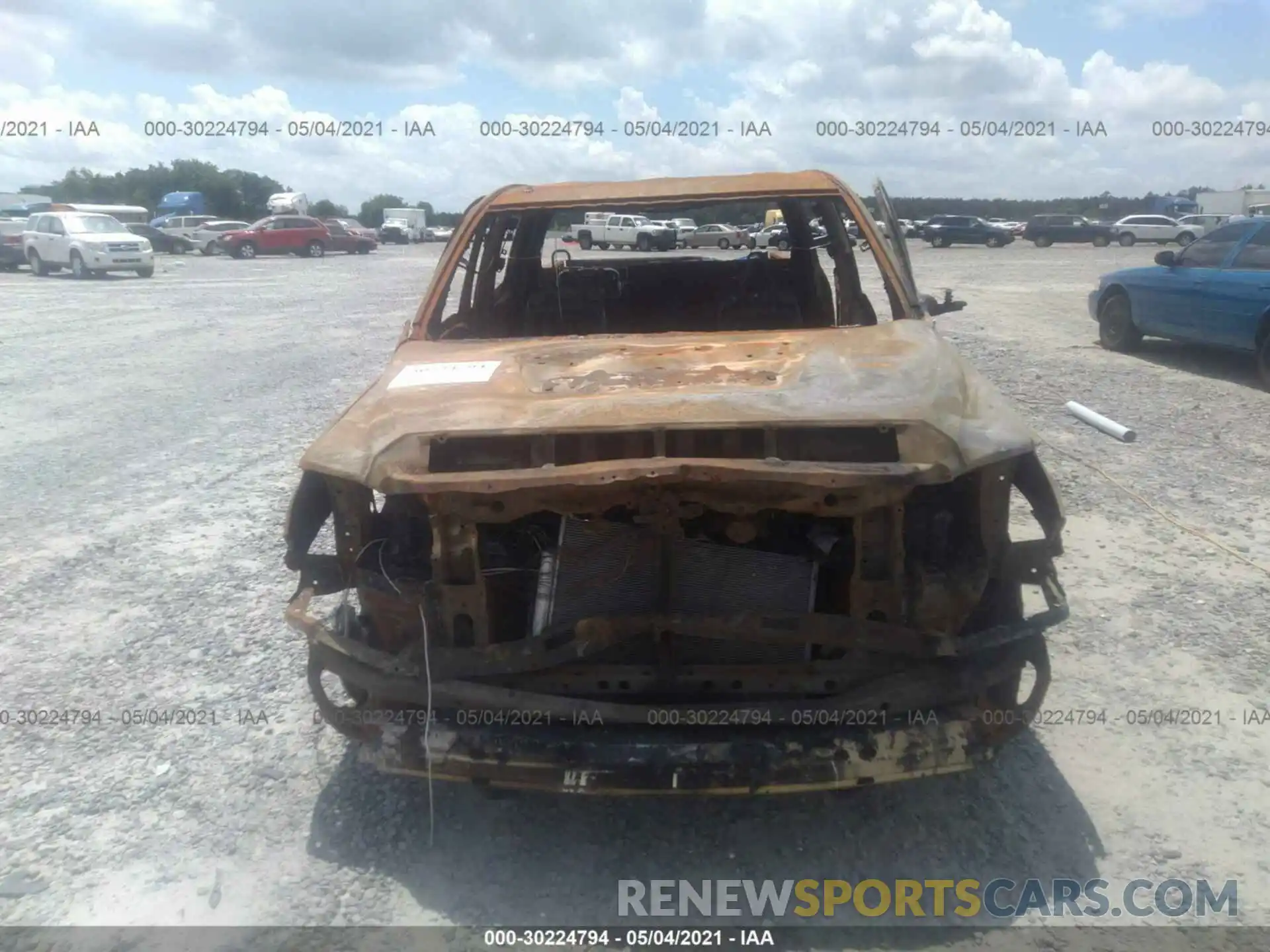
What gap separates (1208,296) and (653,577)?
9.25m

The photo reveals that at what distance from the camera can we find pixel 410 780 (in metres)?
3.33

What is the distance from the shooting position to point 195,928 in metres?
2.64

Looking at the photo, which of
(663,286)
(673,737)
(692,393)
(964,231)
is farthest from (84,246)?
(964,231)

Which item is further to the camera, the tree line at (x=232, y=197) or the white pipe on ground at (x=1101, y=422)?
the tree line at (x=232, y=197)

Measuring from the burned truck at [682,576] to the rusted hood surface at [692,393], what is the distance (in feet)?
0.04

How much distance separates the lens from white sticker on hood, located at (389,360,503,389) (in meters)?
3.35

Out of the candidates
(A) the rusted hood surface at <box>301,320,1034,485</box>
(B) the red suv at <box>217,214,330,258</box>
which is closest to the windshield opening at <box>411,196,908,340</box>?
(A) the rusted hood surface at <box>301,320,1034,485</box>

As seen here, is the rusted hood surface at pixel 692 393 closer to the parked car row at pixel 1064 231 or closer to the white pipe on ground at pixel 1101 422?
the white pipe on ground at pixel 1101 422

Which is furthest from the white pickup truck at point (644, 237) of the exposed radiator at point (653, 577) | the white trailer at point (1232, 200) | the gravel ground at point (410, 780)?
the exposed radiator at point (653, 577)

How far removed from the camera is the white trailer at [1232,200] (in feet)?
118

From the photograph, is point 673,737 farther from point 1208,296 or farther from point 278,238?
point 278,238

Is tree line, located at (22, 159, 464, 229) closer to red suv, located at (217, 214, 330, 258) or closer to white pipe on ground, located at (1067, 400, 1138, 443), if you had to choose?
red suv, located at (217, 214, 330, 258)

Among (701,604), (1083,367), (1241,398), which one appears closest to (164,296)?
(1083,367)

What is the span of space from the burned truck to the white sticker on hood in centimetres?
9
